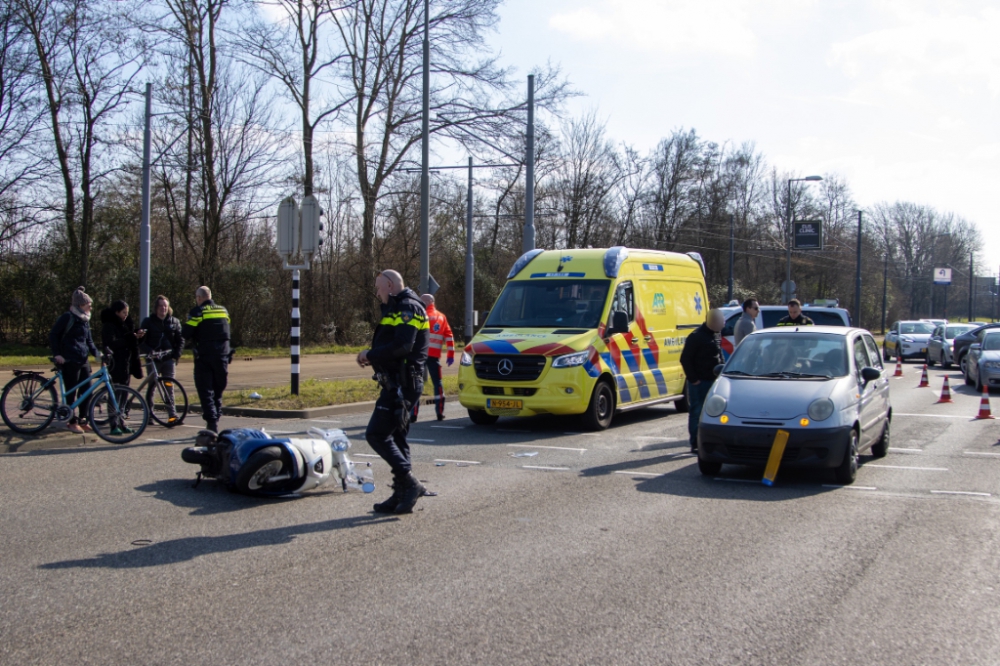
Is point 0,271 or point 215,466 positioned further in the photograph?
point 0,271

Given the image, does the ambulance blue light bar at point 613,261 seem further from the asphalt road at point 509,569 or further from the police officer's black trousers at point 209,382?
the police officer's black trousers at point 209,382

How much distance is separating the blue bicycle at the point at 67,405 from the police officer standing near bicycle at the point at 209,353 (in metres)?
1.03

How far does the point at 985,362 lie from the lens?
19.4 m

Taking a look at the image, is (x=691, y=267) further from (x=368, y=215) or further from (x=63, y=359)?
(x=368, y=215)

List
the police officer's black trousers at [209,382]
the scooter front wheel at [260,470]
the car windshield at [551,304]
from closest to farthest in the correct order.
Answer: the scooter front wheel at [260,470] → the police officer's black trousers at [209,382] → the car windshield at [551,304]

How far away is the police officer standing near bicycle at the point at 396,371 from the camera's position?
675cm

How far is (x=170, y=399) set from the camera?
12156 mm

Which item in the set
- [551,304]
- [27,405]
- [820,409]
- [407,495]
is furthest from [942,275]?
[407,495]

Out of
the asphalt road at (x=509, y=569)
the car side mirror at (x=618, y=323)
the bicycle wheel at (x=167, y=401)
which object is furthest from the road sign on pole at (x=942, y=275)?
the bicycle wheel at (x=167, y=401)

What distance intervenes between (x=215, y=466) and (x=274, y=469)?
0.74 m

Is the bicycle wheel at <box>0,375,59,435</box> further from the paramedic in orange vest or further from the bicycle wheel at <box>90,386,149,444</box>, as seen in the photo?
the paramedic in orange vest

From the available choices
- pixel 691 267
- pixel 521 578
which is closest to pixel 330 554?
pixel 521 578

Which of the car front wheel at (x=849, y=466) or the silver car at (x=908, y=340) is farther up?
the silver car at (x=908, y=340)

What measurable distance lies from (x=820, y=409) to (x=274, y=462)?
4893 millimetres
